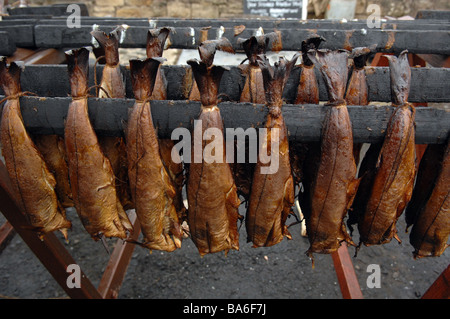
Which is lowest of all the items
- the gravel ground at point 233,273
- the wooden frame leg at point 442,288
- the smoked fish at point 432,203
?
the gravel ground at point 233,273

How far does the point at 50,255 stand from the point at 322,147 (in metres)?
1.71

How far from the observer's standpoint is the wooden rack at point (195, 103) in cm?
117

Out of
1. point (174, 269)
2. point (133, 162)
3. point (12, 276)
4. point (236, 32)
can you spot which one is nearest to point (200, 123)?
point (133, 162)

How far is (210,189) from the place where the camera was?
126 centimetres

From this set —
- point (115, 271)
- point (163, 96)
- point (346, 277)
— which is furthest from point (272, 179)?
point (115, 271)

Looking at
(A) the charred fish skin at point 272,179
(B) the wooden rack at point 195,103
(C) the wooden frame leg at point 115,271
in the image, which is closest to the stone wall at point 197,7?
(B) the wooden rack at point 195,103

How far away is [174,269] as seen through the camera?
3.28 meters

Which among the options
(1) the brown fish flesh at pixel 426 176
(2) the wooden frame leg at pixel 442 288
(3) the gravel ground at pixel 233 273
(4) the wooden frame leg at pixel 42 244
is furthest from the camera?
(3) the gravel ground at pixel 233 273

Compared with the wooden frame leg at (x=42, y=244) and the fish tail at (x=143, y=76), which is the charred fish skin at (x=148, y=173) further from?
A: the wooden frame leg at (x=42, y=244)

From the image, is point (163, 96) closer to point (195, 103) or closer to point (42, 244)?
point (195, 103)

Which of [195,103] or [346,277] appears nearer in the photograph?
[195,103]

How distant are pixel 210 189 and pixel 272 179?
246 mm

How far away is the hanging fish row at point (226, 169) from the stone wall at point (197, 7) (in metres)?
6.46

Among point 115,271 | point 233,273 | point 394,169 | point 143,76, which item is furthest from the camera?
point 233,273
